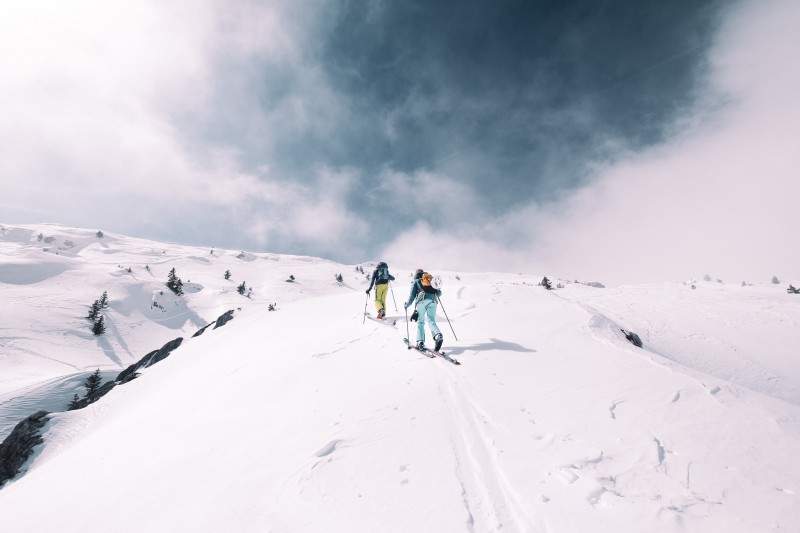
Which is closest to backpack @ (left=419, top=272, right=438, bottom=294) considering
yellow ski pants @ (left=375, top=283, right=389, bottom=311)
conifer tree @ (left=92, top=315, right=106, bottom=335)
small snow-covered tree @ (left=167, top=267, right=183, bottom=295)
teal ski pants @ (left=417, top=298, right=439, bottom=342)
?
teal ski pants @ (left=417, top=298, right=439, bottom=342)

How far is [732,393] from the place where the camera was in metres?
5.15

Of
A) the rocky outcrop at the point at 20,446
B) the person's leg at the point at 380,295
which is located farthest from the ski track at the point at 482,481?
the rocky outcrop at the point at 20,446

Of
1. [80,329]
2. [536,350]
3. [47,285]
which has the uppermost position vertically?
[47,285]

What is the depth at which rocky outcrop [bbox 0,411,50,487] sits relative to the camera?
9734mm

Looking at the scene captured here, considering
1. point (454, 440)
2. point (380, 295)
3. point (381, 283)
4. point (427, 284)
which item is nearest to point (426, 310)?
point (427, 284)

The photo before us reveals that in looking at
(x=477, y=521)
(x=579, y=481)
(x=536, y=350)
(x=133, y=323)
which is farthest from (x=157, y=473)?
(x=133, y=323)

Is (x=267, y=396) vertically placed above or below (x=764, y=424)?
above

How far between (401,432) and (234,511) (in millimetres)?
2152

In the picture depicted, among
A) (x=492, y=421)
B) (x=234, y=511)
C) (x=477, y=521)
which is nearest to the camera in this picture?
(x=477, y=521)

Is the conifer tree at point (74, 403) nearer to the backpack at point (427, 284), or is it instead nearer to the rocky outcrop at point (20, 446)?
the rocky outcrop at point (20, 446)

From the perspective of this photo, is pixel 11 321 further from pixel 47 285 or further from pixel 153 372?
pixel 153 372

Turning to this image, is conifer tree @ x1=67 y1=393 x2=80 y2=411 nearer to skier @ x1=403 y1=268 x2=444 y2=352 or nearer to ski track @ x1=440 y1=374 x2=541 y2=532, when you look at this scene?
skier @ x1=403 y1=268 x2=444 y2=352

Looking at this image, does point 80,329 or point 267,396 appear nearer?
point 267,396

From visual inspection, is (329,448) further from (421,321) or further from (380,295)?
(380,295)
